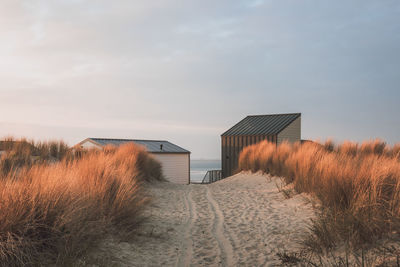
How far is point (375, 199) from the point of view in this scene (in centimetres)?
436

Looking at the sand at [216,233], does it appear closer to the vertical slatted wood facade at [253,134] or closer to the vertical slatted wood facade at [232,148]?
the vertical slatted wood facade at [253,134]

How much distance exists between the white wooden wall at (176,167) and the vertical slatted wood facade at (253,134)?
4706 mm

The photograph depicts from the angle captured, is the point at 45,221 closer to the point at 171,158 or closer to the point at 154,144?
Answer: the point at 171,158

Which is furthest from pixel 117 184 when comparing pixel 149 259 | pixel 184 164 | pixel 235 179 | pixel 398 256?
pixel 184 164

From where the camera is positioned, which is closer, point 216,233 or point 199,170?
point 216,233

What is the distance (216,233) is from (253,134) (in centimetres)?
1589

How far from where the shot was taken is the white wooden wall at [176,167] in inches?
1018

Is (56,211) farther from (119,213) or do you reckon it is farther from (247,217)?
(247,217)

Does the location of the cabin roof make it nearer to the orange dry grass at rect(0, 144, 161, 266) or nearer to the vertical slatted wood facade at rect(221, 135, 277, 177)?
the vertical slatted wood facade at rect(221, 135, 277, 177)

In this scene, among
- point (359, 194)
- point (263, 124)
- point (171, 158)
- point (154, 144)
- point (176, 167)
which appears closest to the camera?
point (359, 194)

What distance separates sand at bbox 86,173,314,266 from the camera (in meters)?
4.52

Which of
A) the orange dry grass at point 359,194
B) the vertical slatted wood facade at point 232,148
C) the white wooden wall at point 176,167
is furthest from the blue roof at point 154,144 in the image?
the orange dry grass at point 359,194

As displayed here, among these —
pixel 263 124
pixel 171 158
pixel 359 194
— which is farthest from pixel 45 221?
pixel 171 158

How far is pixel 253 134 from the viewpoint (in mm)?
21469
